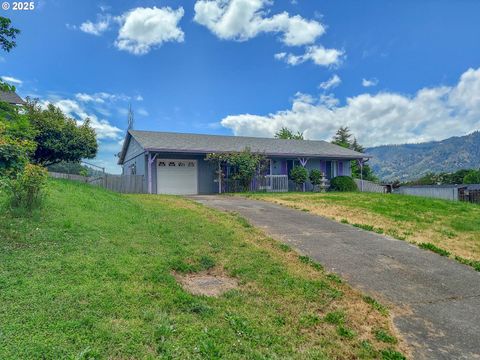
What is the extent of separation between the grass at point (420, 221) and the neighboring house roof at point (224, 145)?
244 inches

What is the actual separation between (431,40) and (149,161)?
1434 centimetres

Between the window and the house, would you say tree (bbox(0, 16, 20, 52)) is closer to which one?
the house

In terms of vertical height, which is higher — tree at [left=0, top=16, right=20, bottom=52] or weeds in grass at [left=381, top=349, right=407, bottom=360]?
tree at [left=0, top=16, right=20, bottom=52]

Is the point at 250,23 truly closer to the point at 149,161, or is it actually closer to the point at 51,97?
the point at 149,161

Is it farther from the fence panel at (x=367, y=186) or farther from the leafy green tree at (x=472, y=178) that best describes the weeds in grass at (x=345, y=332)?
the leafy green tree at (x=472, y=178)

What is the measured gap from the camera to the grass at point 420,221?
692cm

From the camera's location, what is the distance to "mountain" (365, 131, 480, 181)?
9309 centimetres

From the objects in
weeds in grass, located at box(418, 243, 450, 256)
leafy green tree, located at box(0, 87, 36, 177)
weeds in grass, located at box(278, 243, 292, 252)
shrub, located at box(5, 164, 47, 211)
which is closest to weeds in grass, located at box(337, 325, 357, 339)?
weeds in grass, located at box(278, 243, 292, 252)

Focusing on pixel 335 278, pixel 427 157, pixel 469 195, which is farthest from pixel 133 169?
pixel 427 157

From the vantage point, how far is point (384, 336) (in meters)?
3.16

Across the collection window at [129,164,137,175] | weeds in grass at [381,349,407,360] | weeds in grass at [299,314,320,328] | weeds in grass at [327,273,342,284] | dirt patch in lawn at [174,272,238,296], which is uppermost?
window at [129,164,137,175]

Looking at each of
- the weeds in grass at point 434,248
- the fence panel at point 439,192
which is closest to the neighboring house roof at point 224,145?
the fence panel at point 439,192

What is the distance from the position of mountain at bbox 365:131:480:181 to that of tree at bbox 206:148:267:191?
7829cm

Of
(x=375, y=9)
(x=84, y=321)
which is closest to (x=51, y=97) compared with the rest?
(x=375, y=9)
